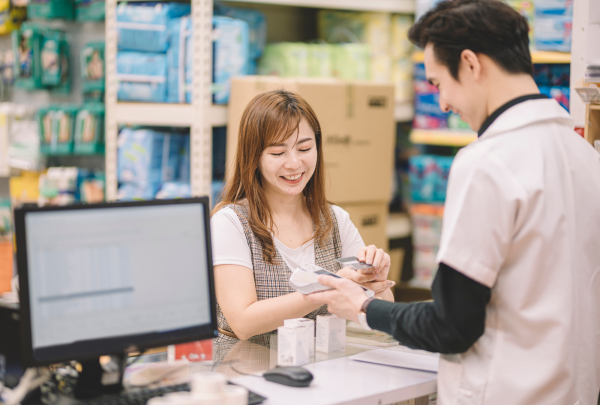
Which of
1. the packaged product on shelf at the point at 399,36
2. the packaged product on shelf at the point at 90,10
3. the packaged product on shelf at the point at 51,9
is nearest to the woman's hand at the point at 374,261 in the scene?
the packaged product on shelf at the point at 90,10

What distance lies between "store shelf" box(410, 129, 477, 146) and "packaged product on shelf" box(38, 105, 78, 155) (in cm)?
207

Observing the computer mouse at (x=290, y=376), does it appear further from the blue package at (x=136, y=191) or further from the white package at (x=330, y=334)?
the blue package at (x=136, y=191)

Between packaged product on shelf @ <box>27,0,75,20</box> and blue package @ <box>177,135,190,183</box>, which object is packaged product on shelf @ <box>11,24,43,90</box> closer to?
packaged product on shelf @ <box>27,0,75,20</box>

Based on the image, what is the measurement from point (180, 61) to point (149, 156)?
0.49 m

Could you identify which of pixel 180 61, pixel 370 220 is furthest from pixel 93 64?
pixel 370 220

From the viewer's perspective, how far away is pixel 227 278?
6.13 ft

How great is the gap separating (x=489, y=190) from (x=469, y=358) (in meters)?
0.38

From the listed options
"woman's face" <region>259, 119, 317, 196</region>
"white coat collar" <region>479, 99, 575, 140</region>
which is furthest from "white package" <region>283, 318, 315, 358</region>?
"white coat collar" <region>479, 99, 575, 140</region>

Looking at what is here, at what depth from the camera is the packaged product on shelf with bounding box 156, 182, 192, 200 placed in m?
3.11

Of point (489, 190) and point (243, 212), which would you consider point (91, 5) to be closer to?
point (243, 212)

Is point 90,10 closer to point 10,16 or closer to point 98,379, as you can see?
point 10,16

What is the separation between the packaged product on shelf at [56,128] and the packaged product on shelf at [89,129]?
5 cm

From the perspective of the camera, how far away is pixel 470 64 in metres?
1.33

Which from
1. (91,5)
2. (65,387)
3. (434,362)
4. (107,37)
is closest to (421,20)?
(434,362)
